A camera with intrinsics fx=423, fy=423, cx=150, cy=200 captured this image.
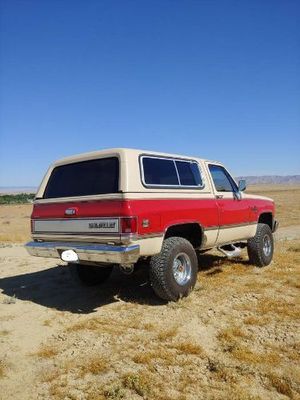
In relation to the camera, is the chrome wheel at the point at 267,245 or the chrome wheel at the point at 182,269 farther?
the chrome wheel at the point at 267,245

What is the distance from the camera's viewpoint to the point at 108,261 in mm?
5281

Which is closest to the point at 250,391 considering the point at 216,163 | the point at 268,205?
the point at 216,163

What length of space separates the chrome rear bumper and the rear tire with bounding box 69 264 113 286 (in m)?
1.13

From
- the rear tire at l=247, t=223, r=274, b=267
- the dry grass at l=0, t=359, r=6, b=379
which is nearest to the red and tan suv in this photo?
the rear tire at l=247, t=223, r=274, b=267

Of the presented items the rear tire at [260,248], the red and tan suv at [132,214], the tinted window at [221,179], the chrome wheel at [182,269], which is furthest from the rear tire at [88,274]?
the rear tire at [260,248]

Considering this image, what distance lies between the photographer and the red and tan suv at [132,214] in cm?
534

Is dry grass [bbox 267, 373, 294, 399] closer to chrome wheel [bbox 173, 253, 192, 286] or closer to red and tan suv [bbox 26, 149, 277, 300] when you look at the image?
red and tan suv [bbox 26, 149, 277, 300]

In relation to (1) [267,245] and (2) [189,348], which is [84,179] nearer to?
(2) [189,348]

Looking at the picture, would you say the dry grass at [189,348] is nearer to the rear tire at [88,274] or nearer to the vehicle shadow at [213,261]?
the rear tire at [88,274]

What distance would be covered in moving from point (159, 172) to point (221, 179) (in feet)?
6.13

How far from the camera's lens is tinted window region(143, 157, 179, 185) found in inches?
229

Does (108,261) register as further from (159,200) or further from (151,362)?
(151,362)

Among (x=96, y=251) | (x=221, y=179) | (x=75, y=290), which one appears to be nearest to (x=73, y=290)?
(x=75, y=290)

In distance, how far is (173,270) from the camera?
588 centimetres
